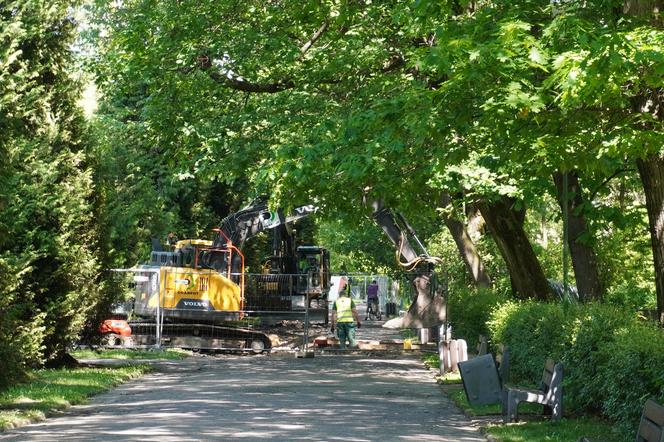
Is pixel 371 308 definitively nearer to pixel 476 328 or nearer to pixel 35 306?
A: pixel 476 328

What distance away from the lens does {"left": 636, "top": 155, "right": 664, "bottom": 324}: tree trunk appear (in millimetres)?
14672

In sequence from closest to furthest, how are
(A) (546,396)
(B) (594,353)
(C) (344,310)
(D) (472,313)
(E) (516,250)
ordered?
(B) (594,353), (A) (546,396), (E) (516,250), (D) (472,313), (C) (344,310)

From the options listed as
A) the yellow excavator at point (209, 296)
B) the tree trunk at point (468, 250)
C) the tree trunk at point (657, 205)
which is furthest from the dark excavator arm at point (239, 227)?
the tree trunk at point (657, 205)

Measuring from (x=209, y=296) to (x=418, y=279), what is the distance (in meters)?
6.81

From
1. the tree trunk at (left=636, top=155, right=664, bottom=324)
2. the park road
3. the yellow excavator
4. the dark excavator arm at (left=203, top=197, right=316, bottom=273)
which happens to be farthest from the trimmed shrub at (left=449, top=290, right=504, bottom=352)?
the tree trunk at (left=636, top=155, right=664, bottom=324)

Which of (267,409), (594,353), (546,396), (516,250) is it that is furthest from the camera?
(516,250)

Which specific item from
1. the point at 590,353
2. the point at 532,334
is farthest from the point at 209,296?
the point at 590,353

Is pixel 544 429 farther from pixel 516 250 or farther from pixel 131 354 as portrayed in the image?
pixel 131 354

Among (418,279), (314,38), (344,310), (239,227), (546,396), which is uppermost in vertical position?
(314,38)

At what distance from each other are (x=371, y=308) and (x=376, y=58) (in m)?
37.2

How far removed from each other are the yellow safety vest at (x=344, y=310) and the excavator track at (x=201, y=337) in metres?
2.97

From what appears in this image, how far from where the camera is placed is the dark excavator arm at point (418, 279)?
3412 centimetres

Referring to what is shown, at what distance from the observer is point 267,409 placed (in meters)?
16.4

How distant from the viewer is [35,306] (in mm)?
21016
